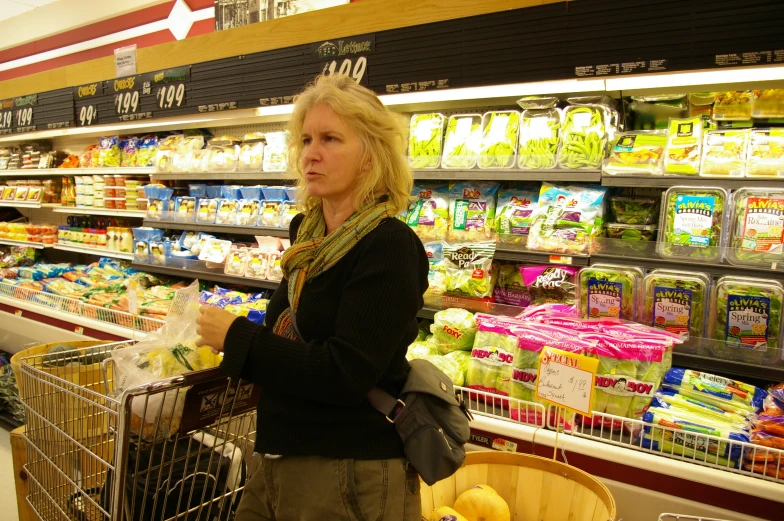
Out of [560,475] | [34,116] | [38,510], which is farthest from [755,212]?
[34,116]

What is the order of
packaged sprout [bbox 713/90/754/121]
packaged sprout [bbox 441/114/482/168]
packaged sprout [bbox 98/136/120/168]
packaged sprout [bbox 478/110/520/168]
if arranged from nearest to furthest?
packaged sprout [bbox 713/90/754/121] → packaged sprout [bbox 478/110/520/168] → packaged sprout [bbox 441/114/482/168] → packaged sprout [bbox 98/136/120/168]

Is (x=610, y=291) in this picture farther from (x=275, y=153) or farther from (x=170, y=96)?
(x=170, y=96)

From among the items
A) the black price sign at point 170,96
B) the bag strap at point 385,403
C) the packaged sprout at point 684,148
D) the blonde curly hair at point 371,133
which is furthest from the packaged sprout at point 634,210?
the black price sign at point 170,96

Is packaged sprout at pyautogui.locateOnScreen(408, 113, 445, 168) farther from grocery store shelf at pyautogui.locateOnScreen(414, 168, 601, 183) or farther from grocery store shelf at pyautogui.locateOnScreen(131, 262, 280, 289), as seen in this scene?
grocery store shelf at pyautogui.locateOnScreen(131, 262, 280, 289)

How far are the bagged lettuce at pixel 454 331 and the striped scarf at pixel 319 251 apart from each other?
1309 millimetres

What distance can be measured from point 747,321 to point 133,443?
7.10 ft

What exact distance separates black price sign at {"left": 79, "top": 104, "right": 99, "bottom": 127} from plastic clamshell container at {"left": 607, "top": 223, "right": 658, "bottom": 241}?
4.33 meters

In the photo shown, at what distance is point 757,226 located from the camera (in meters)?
2.16

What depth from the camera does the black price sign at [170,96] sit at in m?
4.01

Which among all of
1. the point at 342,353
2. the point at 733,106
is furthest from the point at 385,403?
the point at 733,106

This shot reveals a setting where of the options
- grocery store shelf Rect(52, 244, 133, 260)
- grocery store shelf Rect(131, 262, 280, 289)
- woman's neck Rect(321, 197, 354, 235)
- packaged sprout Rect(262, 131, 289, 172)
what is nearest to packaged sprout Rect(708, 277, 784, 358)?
woman's neck Rect(321, 197, 354, 235)

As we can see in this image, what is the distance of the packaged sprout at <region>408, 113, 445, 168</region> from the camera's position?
9.70 feet

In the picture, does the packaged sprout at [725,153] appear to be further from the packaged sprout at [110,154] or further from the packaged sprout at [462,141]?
the packaged sprout at [110,154]

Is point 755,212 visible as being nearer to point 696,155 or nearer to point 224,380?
point 696,155
